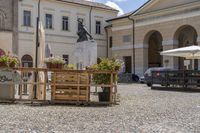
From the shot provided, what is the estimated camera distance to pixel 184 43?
37500 mm

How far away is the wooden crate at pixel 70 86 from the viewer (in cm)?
1262

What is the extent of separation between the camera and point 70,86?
41.4ft

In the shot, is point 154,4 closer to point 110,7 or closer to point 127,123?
point 110,7

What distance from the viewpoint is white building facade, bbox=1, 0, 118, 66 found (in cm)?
3925

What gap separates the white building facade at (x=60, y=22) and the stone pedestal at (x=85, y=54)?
17.2 m

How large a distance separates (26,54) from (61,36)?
16.4 ft

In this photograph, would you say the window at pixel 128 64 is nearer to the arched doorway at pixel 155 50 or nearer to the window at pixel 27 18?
the arched doorway at pixel 155 50

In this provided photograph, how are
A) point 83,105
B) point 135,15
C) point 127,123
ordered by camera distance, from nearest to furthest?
point 127,123, point 83,105, point 135,15

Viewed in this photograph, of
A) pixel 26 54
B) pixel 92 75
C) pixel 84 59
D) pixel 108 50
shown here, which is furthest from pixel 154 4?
pixel 92 75

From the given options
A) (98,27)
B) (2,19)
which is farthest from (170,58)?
(2,19)

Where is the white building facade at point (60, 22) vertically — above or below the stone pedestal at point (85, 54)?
above

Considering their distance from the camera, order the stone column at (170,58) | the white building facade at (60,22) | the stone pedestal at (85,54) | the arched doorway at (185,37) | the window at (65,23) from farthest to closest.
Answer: the window at (65,23)
the white building facade at (60,22)
the arched doorway at (185,37)
the stone column at (170,58)
the stone pedestal at (85,54)

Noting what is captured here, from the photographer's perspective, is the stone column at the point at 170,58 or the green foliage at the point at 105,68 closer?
the green foliage at the point at 105,68

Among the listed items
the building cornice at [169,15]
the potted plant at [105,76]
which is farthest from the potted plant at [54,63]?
the building cornice at [169,15]
